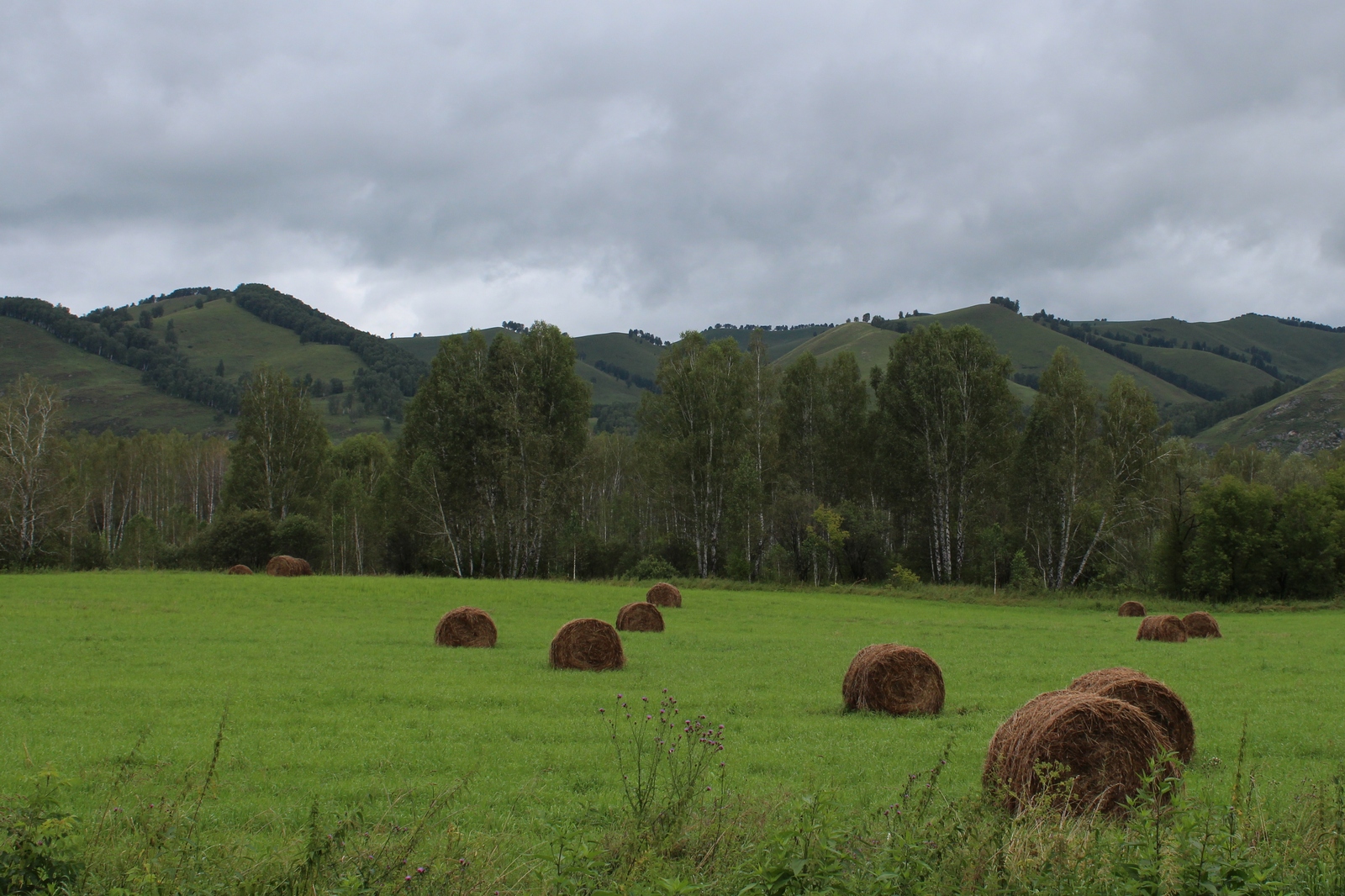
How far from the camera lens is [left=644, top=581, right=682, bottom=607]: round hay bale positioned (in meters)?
38.1

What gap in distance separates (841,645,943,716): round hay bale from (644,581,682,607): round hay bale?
77.9ft

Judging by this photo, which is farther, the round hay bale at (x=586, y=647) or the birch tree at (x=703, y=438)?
the birch tree at (x=703, y=438)

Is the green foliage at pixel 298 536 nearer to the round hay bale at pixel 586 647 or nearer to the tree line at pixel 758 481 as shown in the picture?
the tree line at pixel 758 481

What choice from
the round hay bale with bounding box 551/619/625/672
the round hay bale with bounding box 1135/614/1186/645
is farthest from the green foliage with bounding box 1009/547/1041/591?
the round hay bale with bounding box 551/619/625/672

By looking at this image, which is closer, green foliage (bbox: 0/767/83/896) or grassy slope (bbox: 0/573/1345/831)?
green foliage (bbox: 0/767/83/896)

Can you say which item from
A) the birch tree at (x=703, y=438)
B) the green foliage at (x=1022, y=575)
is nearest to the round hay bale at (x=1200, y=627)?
the green foliage at (x=1022, y=575)

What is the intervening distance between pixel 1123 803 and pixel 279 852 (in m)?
7.62

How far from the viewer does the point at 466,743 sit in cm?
1100

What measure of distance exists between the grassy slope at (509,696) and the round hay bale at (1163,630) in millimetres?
581

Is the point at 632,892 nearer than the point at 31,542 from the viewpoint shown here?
Yes

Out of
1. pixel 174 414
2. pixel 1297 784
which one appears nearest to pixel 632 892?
pixel 1297 784

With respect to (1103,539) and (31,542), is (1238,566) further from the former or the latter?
(31,542)

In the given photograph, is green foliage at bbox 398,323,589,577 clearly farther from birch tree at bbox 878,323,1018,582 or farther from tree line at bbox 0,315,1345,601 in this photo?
birch tree at bbox 878,323,1018,582

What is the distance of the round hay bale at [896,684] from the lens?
1419 centimetres
